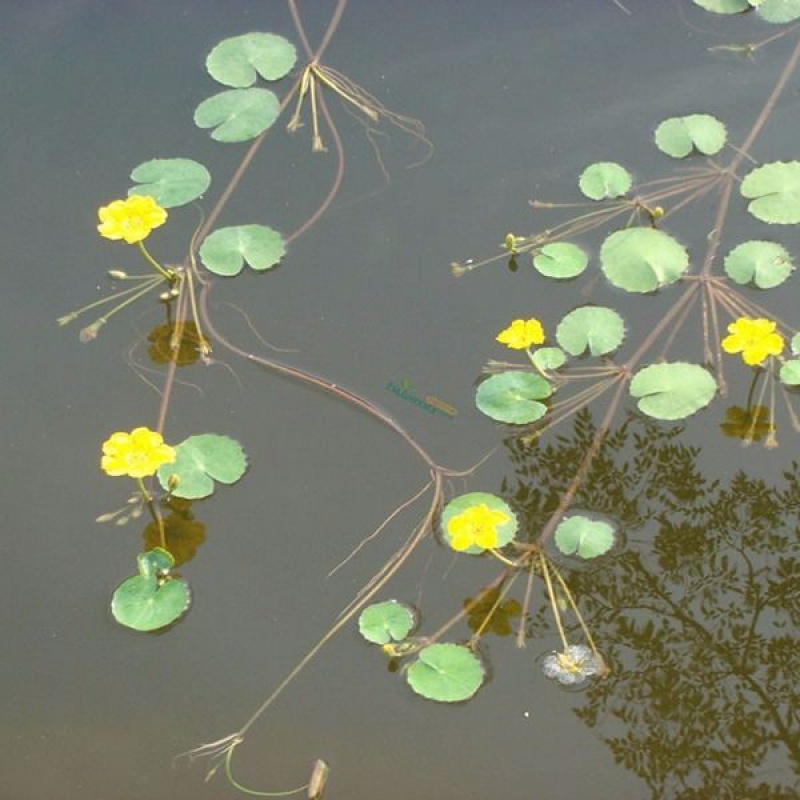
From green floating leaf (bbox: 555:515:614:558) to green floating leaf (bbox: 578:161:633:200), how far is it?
781mm

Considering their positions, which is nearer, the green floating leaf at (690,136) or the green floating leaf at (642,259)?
the green floating leaf at (642,259)

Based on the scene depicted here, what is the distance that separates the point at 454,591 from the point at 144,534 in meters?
0.54

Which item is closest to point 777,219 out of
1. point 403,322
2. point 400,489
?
point 403,322

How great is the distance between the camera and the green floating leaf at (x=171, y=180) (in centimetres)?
243

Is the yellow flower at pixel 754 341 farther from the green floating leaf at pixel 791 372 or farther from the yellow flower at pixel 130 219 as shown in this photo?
the yellow flower at pixel 130 219

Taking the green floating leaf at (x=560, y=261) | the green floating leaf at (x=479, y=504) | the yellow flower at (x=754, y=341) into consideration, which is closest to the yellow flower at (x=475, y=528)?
the green floating leaf at (x=479, y=504)

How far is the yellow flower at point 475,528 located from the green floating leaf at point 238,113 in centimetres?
114

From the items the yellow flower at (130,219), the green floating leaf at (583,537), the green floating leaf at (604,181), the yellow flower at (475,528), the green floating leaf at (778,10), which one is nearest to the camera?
the yellow flower at (475,528)

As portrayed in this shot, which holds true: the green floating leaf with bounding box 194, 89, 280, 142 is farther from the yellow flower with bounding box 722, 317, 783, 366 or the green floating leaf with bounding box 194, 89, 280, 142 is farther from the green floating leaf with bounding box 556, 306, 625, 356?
the yellow flower with bounding box 722, 317, 783, 366

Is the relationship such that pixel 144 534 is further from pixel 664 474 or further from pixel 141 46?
pixel 141 46

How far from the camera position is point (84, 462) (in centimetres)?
215

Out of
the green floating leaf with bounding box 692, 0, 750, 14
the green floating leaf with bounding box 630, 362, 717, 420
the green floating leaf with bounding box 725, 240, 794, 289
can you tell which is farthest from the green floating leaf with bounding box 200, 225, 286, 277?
the green floating leaf with bounding box 692, 0, 750, 14

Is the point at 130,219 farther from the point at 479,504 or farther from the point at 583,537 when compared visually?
the point at 583,537

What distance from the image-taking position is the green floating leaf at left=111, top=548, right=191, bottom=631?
6.32 ft
